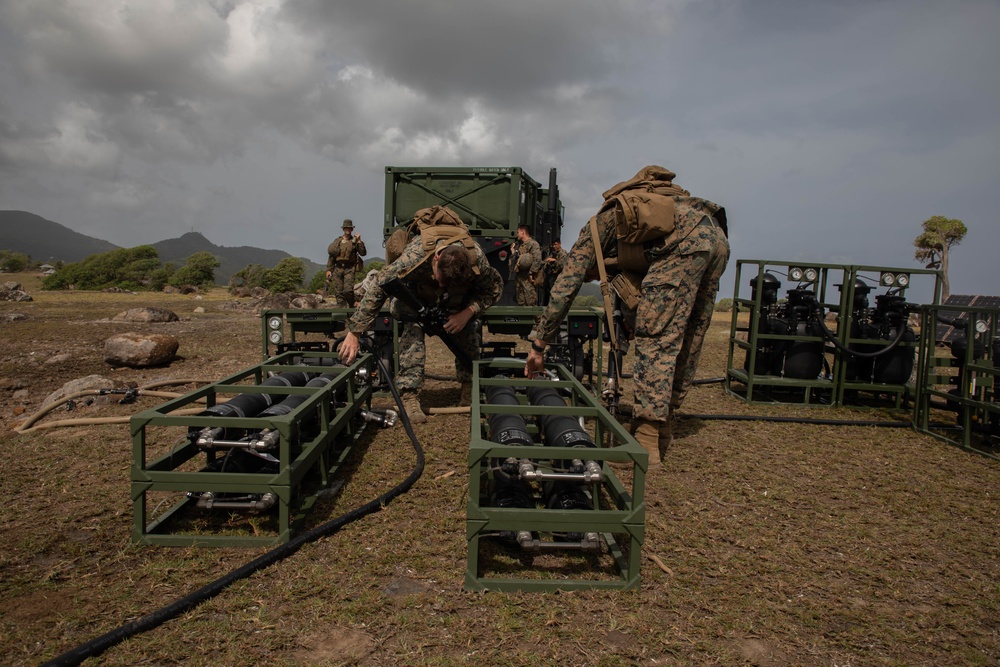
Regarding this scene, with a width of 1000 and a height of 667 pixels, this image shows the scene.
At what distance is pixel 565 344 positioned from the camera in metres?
6.25

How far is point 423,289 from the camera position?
5.82 meters

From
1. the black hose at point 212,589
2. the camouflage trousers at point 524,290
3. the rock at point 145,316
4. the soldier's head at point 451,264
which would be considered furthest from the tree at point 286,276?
the black hose at point 212,589

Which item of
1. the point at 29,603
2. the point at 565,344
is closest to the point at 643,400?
the point at 565,344

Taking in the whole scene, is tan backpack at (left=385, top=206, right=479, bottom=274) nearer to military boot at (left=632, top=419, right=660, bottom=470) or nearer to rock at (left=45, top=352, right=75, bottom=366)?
military boot at (left=632, top=419, right=660, bottom=470)

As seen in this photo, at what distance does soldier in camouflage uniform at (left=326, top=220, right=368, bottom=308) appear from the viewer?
44.2 ft

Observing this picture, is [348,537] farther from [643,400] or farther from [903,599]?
[903,599]

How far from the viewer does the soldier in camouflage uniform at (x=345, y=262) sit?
13.5 meters

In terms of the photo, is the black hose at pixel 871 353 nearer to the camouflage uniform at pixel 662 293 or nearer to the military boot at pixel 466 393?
the camouflage uniform at pixel 662 293

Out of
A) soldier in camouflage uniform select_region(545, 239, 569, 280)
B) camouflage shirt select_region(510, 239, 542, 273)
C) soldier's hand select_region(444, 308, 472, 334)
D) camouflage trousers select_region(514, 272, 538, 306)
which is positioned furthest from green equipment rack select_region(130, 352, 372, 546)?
soldier in camouflage uniform select_region(545, 239, 569, 280)

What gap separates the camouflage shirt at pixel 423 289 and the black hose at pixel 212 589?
181 centimetres

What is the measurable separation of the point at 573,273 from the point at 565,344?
5.87 feet

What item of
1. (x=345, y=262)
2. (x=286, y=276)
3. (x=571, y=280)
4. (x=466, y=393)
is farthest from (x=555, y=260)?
(x=286, y=276)

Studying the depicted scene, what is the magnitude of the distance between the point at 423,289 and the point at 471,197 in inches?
195

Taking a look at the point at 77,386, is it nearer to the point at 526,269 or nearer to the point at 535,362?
the point at 535,362
